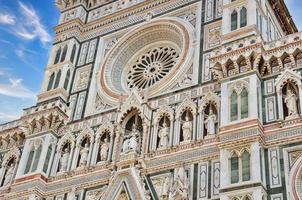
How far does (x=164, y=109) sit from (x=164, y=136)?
836mm

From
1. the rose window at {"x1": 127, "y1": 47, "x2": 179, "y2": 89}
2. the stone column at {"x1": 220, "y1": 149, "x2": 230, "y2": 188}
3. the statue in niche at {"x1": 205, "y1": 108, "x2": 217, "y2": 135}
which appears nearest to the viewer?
the stone column at {"x1": 220, "y1": 149, "x2": 230, "y2": 188}

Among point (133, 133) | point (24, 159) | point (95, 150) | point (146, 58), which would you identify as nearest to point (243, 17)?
point (146, 58)

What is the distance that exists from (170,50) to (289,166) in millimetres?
6418

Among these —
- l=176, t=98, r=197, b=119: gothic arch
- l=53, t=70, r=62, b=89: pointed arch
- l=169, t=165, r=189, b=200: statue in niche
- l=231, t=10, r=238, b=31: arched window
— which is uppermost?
l=231, t=10, r=238, b=31: arched window

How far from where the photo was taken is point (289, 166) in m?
12.2

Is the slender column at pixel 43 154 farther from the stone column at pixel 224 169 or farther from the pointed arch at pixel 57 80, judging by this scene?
the stone column at pixel 224 169

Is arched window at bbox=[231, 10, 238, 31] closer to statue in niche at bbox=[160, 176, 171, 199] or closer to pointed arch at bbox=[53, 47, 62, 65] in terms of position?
statue in niche at bbox=[160, 176, 171, 199]

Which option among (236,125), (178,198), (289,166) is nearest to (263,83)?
(236,125)

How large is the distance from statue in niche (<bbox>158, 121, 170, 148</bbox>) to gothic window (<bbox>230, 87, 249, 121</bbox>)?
1.99m

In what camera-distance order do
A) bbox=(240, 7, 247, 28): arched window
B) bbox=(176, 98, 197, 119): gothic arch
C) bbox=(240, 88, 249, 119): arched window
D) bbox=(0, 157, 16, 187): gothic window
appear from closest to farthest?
bbox=(240, 88, 249, 119): arched window
bbox=(176, 98, 197, 119): gothic arch
bbox=(240, 7, 247, 28): arched window
bbox=(0, 157, 16, 187): gothic window

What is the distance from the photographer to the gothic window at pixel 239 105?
1341cm

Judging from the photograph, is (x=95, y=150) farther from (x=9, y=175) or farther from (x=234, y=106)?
(x=234, y=106)

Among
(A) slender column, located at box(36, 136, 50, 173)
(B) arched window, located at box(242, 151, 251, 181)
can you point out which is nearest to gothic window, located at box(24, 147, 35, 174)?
(A) slender column, located at box(36, 136, 50, 173)

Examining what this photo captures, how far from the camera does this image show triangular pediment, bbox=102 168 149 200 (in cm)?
1384
